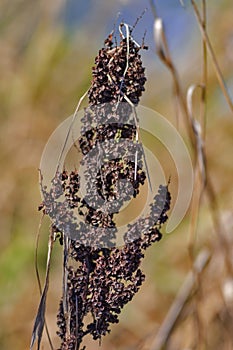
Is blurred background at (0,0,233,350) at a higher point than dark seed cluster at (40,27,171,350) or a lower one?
higher

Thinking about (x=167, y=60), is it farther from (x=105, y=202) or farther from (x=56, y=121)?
(x=56, y=121)

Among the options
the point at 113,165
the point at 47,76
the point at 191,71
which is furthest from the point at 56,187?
the point at 47,76

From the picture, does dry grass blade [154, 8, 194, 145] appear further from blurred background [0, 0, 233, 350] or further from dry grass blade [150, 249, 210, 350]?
blurred background [0, 0, 233, 350]

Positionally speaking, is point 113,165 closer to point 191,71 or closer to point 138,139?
point 138,139

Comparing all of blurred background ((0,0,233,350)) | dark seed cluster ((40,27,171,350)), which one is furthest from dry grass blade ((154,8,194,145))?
blurred background ((0,0,233,350))

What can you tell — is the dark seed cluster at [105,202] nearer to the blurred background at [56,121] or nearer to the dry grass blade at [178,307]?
the dry grass blade at [178,307]

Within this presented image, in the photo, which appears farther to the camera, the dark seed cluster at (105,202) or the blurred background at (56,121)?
the blurred background at (56,121)

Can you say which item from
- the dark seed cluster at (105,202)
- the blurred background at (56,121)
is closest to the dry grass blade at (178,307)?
the dark seed cluster at (105,202)
